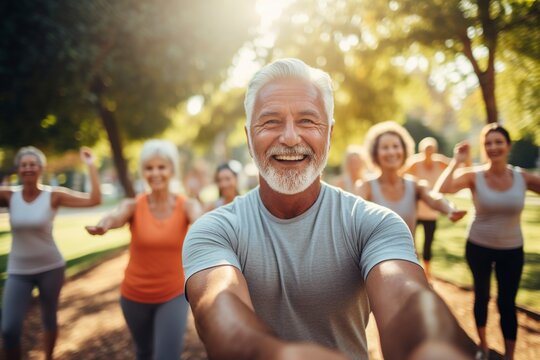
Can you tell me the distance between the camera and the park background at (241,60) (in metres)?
7.25

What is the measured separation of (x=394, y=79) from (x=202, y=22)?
678cm

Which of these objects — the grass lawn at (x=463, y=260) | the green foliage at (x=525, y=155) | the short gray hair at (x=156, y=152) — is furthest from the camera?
the green foliage at (x=525, y=155)

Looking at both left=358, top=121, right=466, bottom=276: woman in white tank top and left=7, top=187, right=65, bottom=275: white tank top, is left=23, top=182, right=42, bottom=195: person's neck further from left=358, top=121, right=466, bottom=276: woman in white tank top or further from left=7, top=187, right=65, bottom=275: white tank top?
left=358, top=121, right=466, bottom=276: woman in white tank top

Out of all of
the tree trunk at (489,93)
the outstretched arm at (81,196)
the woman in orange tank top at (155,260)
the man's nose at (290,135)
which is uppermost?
the tree trunk at (489,93)

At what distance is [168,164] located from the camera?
157 inches

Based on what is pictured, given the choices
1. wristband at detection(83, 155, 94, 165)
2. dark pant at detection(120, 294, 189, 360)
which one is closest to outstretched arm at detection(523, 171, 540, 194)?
dark pant at detection(120, 294, 189, 360)

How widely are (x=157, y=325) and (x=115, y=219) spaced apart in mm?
1097

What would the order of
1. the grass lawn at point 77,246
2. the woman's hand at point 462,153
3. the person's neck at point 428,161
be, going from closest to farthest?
the woman's hand at point 462,153
the person's neck at point 428,161
the grass lawn at point 77,246

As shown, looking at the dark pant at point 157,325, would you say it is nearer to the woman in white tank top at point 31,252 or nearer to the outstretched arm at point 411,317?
the woman in white tank top at point 31,252

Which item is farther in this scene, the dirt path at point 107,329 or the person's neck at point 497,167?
the dirt path at point 107,329

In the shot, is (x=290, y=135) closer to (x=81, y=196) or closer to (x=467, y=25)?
(x=81, y=196)

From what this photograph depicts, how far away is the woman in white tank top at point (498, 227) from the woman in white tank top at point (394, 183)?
1.16 ft

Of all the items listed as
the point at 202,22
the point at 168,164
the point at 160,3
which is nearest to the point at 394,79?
the point at 202,22

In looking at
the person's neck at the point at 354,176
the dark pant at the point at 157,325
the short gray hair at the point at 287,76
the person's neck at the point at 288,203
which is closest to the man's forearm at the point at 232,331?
the person's neck at the point at 288,203
